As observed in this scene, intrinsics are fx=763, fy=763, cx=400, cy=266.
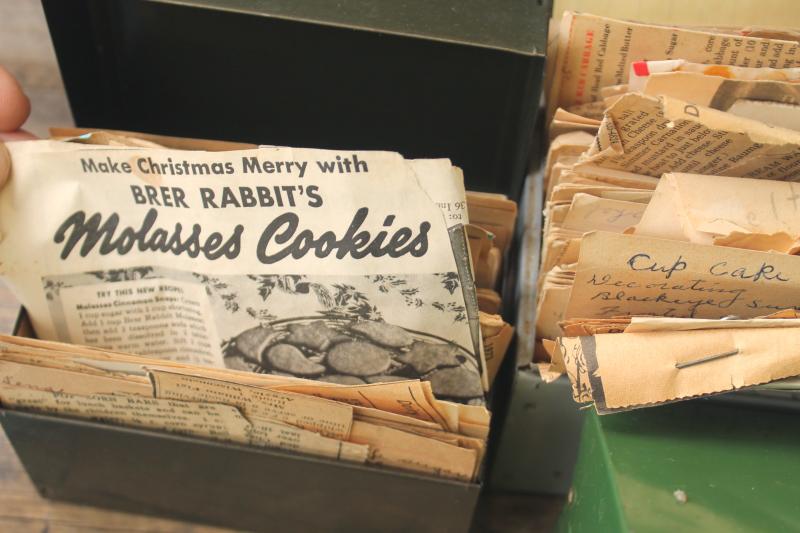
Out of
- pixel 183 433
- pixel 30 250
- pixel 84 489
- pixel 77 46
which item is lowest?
pixel 84 489

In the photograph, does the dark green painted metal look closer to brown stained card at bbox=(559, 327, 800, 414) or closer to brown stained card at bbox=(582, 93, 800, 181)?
brown stained card at bbox=(559, 327, 800, 414)

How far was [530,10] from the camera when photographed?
1.94ft

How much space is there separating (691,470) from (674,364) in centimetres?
7

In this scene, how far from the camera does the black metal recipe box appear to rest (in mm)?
563

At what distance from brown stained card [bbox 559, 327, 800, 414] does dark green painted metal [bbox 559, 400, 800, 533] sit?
31 mm

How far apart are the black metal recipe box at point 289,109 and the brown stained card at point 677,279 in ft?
0.37

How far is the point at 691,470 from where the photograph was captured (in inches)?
18.3

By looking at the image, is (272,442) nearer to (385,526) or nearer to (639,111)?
(385,526)

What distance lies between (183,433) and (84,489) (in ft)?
0.50

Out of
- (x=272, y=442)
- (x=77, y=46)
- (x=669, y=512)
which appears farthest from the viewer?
(x=77, y=46)

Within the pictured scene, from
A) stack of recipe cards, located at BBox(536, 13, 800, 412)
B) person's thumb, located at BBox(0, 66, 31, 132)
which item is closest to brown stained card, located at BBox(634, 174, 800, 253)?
stack of recipe cards, located at BBox(536, 13, 800, 412)

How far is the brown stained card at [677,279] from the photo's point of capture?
1.55ft

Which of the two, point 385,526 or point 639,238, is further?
point 385,526

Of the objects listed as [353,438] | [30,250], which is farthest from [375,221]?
[30,250]
